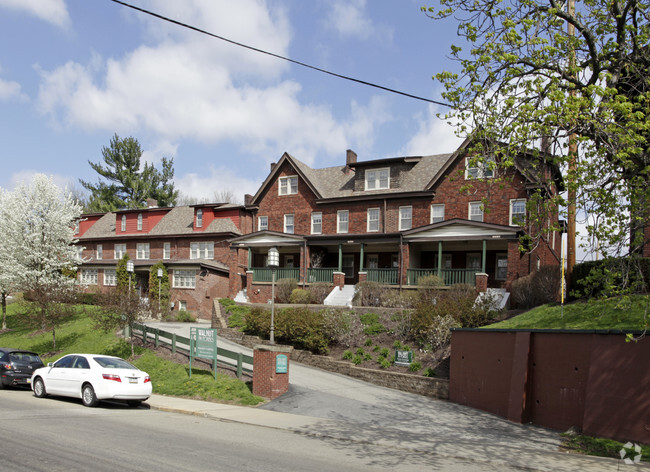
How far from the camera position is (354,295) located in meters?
28.8

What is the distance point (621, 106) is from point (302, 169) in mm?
29993

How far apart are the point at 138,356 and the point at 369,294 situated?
11.8 meters

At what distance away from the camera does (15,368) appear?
1870cm

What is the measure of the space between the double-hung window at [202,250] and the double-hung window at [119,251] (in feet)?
29.4

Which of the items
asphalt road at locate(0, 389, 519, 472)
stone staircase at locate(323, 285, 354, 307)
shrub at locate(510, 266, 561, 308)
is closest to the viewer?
asphalt road at locate(0, 389, 519, 472)

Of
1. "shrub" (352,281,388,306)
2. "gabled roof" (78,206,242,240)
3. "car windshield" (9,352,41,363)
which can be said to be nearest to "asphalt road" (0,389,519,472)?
"car windshield" (9,352,41,363)

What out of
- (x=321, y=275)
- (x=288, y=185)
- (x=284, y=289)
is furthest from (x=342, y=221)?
(x=284, y=289)

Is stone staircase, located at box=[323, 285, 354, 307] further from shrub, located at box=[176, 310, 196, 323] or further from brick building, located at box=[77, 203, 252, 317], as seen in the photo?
brick building, located at box=[77, 203, 252, 317]

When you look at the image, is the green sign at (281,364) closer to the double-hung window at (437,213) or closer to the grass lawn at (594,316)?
the grass lawn at (594,316)

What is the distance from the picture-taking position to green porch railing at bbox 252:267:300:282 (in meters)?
35.2

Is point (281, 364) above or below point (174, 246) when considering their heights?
below

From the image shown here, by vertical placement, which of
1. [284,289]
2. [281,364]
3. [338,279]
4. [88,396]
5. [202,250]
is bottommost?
[88,396]

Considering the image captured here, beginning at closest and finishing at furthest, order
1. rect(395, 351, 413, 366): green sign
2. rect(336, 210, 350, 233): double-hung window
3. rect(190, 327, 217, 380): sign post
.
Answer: rect(190, 327, 217, 380): sign post < rect(395, 351, 413, 366): green sign < rect(336, 210, 350, 233): double-hung window

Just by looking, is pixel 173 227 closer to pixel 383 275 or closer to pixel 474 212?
pixel 383 275
